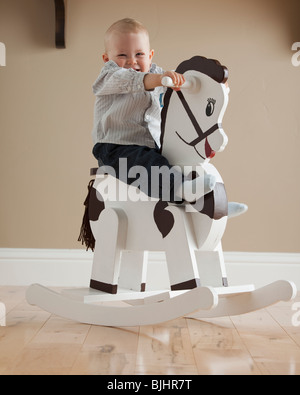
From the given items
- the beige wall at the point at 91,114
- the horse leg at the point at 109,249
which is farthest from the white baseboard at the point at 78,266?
the horse leg at the point at 109,249

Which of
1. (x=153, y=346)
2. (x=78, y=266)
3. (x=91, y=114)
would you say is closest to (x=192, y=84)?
(x=153, y=346)

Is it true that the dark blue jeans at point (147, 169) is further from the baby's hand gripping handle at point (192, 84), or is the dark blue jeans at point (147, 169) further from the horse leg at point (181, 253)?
the baby's hand gripping handle at point (192, 84)

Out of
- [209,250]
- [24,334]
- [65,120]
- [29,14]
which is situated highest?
[29,14]

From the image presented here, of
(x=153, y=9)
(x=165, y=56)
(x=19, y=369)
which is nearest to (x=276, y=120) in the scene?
(x=165, y=56)

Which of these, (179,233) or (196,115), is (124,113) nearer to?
(196,115)

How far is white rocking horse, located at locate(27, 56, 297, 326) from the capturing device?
1.26 m

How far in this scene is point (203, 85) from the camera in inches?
50.3

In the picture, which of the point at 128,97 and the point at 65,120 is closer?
the point at 128,97

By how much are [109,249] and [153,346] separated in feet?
1.02

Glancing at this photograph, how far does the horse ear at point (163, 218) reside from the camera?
130 centimetres

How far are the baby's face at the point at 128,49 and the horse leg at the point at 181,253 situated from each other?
1.33 feet

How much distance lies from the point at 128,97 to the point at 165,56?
26.1 inches
